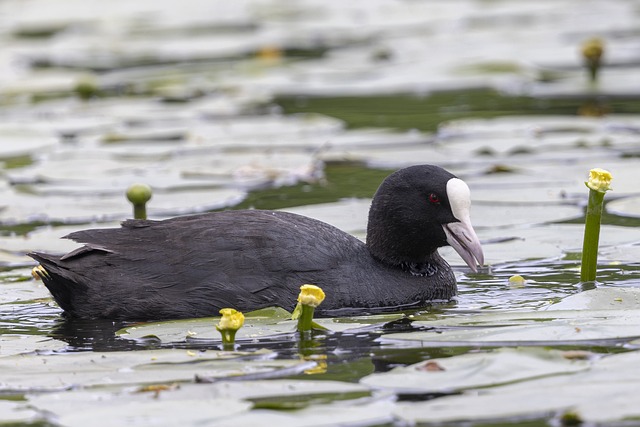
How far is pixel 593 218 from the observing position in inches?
213

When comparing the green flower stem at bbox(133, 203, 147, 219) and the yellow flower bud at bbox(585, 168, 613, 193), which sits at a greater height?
the yellow flower bud at bbox(585, 168, 613, 193)

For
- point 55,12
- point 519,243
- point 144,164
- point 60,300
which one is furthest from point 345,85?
point 55,12

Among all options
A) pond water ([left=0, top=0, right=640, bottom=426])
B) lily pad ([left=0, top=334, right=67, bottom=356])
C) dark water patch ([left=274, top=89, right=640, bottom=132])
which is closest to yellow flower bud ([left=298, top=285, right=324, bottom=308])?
pond water ([left=0, top=0, right=640, bottom=426])

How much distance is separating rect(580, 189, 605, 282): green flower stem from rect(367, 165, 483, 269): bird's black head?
1.71 feet

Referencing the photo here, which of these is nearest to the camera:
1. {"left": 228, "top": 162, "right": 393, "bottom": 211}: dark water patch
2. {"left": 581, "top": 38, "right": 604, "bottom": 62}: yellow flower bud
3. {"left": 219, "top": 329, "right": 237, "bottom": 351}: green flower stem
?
{"left": 219, "top": 329, "right": 237, "bottom": 351}: green flower stem

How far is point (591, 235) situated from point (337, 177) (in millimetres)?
3500

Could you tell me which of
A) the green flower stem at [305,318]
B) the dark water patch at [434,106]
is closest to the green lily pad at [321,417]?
the green flower stem at [305,318]

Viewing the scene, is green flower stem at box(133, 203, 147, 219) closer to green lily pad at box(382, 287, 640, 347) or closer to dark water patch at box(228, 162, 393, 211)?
dark water patch at box(228, 162, 393, 211)

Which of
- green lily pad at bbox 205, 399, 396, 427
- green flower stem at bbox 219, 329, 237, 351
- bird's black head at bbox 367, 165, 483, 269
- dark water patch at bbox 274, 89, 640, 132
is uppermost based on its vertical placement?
dark water patch at bbox 274, 89, 640, 132

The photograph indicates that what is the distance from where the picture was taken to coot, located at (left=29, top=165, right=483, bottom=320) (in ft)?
18.6

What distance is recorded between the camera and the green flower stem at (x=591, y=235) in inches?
210

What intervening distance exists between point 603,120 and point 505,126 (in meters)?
0.82

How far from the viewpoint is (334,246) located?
587 cm

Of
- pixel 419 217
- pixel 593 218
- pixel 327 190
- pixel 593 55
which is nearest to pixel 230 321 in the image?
pixel 419 217
